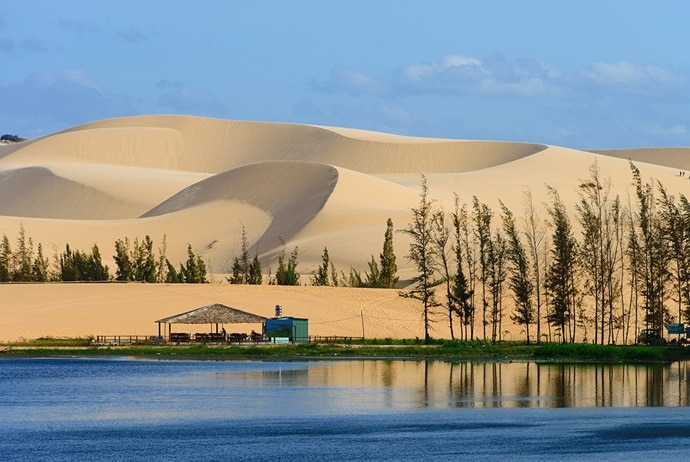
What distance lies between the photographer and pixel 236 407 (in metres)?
46.8

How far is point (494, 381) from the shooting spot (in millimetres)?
56906

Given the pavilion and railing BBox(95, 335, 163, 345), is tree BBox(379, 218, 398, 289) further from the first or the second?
the pavilion

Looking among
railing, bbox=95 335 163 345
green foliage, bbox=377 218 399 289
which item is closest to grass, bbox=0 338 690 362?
railing, bbox=95 335 163 345

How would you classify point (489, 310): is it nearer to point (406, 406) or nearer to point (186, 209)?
point (406, 406)

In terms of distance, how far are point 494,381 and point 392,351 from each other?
43.9 feet

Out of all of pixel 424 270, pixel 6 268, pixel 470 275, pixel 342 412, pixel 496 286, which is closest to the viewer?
pixel 342 412

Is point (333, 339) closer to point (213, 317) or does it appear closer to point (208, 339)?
point (208, 339)

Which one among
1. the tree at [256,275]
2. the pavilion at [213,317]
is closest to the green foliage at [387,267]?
the tree at [256,275]

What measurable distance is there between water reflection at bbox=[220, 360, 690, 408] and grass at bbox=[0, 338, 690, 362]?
178cm

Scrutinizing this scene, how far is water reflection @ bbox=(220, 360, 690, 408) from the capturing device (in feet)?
161

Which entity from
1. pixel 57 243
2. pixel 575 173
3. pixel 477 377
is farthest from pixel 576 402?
pixel 575 173

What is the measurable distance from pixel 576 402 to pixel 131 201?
455 ft

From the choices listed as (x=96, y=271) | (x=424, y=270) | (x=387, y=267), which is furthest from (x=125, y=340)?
(x=96, y=271)

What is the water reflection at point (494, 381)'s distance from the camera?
49.1 m
